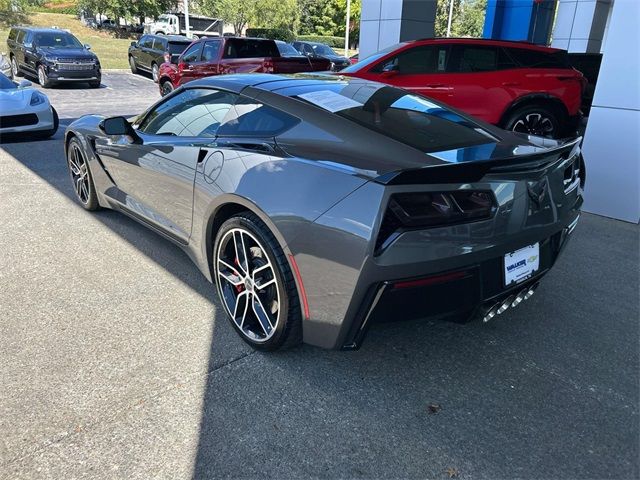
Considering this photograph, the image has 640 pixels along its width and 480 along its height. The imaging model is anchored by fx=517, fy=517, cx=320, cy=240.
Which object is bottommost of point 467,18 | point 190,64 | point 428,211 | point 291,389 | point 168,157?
point 291,389

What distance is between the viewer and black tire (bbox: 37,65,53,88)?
1525cm

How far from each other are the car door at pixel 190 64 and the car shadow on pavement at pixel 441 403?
32.9ft

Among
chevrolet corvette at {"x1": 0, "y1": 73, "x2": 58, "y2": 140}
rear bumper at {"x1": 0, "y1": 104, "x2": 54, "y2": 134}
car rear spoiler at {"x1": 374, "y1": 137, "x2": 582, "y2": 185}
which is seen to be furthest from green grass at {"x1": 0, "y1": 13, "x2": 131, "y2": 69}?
car rear spoiler at {"x1": 374, "y1": 137, "x2": 582, "y2": 185}

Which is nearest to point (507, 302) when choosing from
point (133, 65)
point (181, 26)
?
point (133, 65)

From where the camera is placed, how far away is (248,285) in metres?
2.88

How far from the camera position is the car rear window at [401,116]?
2.68 meters

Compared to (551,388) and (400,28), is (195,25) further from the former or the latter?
(551,388)

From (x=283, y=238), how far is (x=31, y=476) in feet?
4.65

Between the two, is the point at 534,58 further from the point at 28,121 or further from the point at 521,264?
the point at 28,121

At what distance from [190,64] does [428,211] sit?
1139cm

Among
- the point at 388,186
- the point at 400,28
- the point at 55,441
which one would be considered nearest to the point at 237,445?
the point at 55,441

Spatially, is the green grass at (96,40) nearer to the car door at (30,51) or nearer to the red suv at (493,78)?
the car door at (30,51)

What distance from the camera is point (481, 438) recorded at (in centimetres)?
227

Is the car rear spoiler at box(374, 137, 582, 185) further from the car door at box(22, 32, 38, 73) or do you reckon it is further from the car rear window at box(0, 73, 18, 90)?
the car door at box(22, 32, 38, 73)
